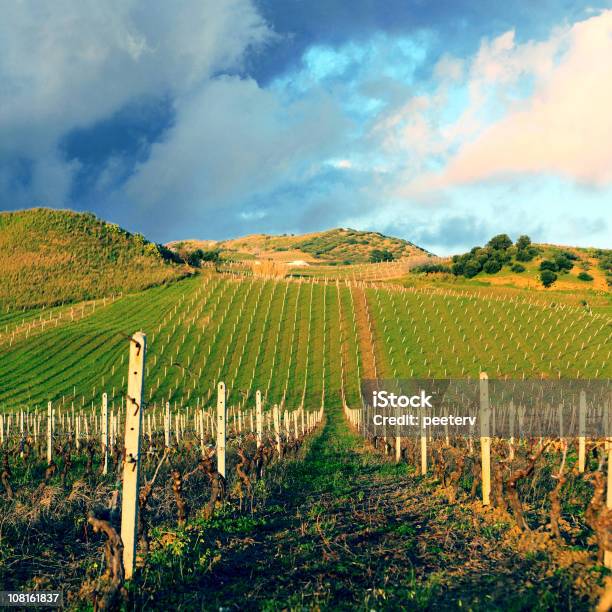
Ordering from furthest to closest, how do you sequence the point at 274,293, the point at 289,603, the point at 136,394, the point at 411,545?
the point at 274,293, the point at 411,545, the point at 136,394, the point at 289,603

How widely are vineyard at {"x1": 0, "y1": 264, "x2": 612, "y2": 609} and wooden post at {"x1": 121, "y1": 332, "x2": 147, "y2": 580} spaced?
5 cm

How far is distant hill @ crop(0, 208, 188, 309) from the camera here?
74363 millimetres

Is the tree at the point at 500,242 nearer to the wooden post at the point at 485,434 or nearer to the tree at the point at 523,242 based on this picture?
the tree at the point at 523,242

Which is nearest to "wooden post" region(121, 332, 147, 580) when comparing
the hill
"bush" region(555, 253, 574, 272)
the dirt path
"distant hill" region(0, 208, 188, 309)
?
the dirt path

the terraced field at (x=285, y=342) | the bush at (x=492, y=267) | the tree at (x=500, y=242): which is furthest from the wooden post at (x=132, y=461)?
the tree at (x=500, y=242)

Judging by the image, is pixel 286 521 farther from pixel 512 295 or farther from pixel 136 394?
pixel 512 295

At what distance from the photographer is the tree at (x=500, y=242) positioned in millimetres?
116500

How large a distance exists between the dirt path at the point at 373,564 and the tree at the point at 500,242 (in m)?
111

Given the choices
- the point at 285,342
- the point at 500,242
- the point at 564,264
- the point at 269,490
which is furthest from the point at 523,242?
the point at 269,490

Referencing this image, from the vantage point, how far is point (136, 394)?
7770mm

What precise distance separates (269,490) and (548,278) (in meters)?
84.9

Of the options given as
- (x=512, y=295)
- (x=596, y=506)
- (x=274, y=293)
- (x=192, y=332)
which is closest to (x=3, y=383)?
(x=192, y=332)

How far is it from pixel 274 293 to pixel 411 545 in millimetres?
62539

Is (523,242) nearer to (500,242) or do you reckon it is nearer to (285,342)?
(500,242)
